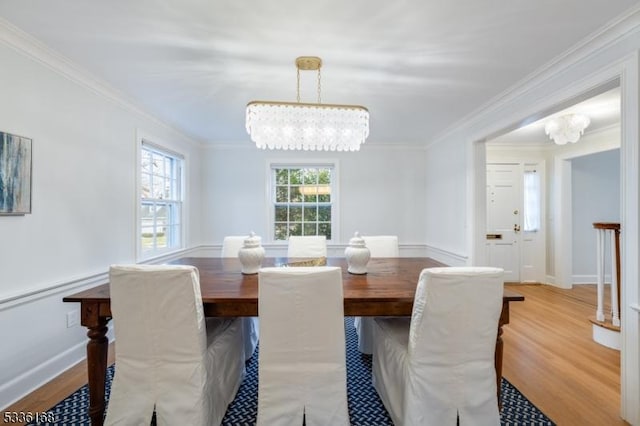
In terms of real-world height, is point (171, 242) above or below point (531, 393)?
above

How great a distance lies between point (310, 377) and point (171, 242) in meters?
3.16

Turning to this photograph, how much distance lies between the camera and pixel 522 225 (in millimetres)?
4863

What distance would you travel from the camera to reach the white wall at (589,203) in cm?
479

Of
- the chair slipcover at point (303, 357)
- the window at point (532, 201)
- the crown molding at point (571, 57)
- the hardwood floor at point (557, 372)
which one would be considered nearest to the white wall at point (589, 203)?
the window at point (532, 201)

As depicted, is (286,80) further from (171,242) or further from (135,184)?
(171,242)

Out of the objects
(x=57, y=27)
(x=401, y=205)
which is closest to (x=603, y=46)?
(x=401, y=205)

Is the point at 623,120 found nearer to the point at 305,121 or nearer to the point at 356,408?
the point at 305,121

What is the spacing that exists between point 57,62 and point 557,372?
4.36 metres

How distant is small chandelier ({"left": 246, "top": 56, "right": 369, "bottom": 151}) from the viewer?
2.18 metres

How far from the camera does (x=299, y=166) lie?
4.63m

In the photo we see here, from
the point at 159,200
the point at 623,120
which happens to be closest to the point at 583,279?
the point at 623,120

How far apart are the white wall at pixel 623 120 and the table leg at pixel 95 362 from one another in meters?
2.97

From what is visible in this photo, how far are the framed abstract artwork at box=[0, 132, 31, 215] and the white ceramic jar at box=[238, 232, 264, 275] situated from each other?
1.40 metres

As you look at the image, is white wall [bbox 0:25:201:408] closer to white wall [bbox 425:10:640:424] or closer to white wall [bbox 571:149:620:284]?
white wall [bbox 425:10:640:424]
